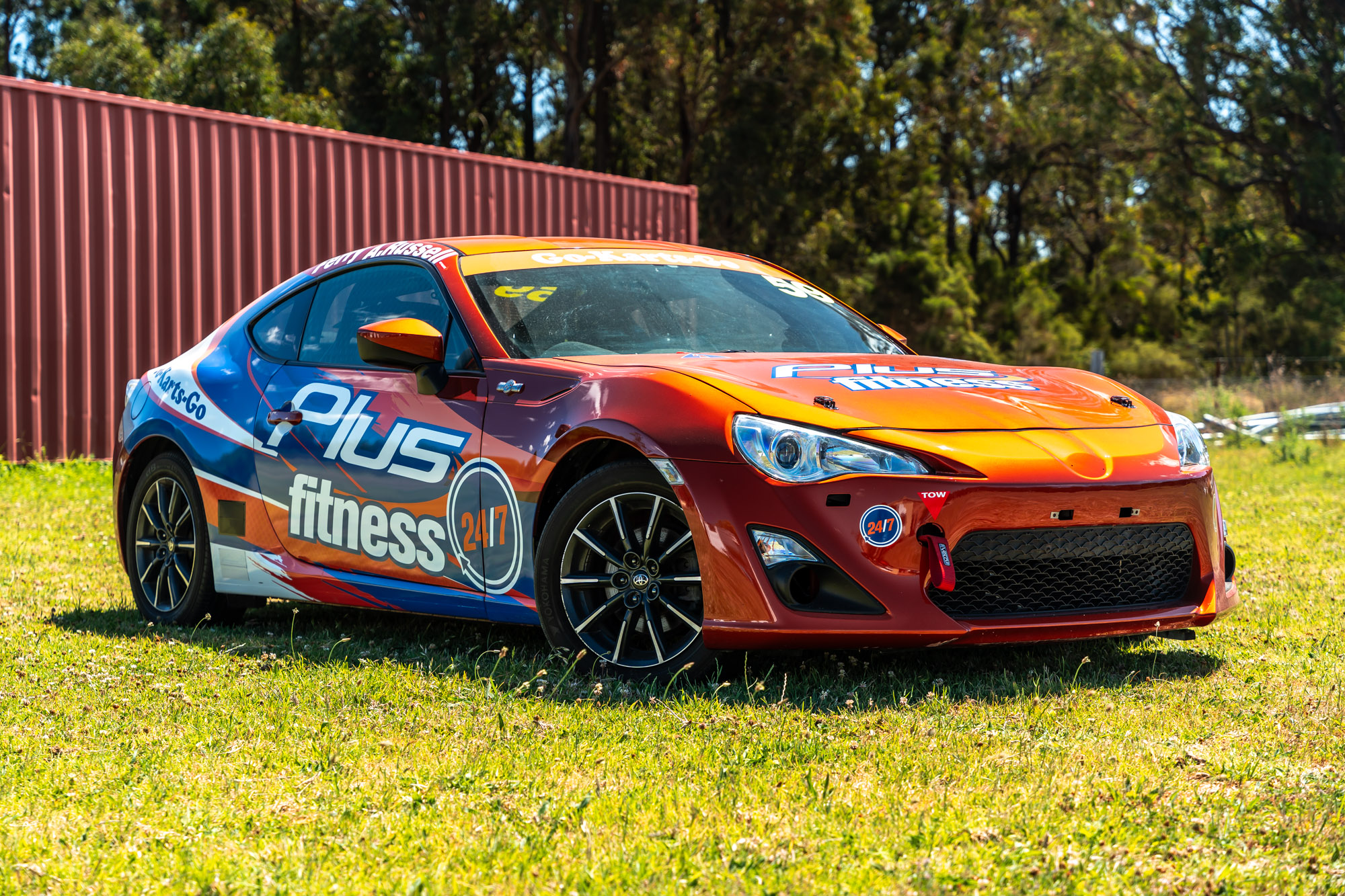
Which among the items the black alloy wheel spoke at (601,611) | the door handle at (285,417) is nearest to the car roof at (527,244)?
the door handle at (285,417)

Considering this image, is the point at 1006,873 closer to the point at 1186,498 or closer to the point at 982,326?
the point at 1186,498

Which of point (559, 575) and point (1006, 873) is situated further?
point (559, 575)

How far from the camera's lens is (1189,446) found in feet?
Result: 14.3

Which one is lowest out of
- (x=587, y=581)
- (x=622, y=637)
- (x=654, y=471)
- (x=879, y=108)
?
(x=622, y=637)

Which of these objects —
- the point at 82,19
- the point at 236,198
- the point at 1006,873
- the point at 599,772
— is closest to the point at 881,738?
the point at 599,772

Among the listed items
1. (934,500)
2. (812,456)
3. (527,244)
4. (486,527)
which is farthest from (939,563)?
(527,244)

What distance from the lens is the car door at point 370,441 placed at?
4.55 metres

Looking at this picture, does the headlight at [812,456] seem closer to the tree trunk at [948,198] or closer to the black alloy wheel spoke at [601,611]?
the black alloy wheel spoke at [601,611]

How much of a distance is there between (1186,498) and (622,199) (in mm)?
14497

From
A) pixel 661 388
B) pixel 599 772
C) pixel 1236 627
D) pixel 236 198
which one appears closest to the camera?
pixel 599 772

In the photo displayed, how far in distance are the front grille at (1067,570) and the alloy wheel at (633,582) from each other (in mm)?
706

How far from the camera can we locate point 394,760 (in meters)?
3.31

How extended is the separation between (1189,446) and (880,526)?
1224mm

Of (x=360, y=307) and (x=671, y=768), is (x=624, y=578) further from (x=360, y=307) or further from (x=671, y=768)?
(x=360, y=307)
